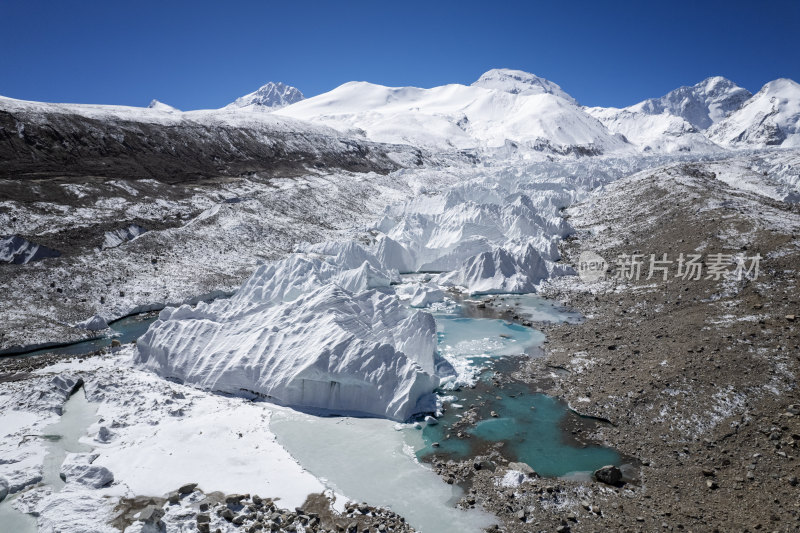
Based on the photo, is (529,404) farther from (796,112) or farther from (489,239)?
(796,112)

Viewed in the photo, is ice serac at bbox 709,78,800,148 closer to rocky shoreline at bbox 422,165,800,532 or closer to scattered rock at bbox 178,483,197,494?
rocky shoreline at bbox 422,165,800,532

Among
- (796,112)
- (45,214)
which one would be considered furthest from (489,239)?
(796,112)

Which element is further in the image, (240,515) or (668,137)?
(668,137)

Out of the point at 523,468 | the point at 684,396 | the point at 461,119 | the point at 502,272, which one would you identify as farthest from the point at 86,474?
the point at 461,119

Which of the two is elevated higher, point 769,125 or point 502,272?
point 769,125

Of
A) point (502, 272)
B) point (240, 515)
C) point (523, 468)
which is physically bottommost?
point (240, 515)

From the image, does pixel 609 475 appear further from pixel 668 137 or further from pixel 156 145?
pixel 668 137
